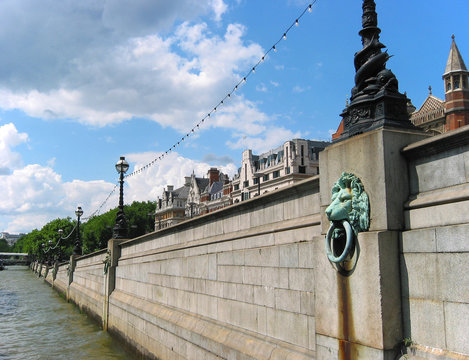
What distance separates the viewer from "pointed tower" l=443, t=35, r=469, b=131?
2143 inches

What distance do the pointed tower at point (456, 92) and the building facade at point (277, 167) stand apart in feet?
50.6

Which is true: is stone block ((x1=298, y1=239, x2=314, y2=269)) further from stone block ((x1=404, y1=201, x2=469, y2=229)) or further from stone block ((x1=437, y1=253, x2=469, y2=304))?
stone block ((x1=437, y1=253, x2=469, y2=304))

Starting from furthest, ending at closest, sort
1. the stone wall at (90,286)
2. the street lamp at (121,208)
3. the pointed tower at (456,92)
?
the pointed tower at (456,92) < the stone wall at (90,286) < the street lamp at (121,208)

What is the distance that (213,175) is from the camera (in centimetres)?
8800

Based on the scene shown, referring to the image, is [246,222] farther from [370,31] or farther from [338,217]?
[370,31]

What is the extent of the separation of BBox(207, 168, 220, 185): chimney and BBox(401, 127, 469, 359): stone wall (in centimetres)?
8209

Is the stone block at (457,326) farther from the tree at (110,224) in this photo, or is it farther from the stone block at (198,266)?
the tree at (110,224)

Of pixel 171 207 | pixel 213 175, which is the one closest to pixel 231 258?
pixel 213 175

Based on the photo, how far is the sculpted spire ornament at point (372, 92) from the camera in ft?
18.9

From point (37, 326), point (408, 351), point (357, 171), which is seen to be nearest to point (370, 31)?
point (357, 171)

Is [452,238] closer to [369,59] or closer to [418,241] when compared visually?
[418,241]

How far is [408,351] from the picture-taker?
5.02 meters

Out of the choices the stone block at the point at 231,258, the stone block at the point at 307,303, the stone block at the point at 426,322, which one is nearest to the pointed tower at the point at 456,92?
the stone block at the point at 231,258

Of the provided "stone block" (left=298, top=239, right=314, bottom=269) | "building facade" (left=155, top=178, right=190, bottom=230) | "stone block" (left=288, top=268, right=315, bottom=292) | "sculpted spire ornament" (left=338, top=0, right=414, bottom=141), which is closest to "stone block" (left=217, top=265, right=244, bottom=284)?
"stone block" (left=288, top=268, right=315, bottom=292)
